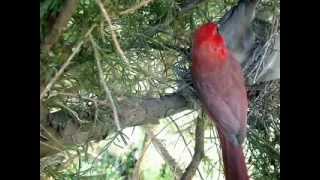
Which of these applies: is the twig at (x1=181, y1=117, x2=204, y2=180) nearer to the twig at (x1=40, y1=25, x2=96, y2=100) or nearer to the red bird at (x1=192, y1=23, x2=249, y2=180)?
the red bird at (x1=192, y1=23, x2=249, y2=180)

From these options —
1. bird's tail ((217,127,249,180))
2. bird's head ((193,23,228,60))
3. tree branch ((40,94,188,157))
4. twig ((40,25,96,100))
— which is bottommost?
bird's tail ((217,127,249,180))

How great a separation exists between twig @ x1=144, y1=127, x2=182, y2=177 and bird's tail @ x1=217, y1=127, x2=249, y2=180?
0.30 feet

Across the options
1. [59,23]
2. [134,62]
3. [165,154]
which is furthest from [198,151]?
[59,23]

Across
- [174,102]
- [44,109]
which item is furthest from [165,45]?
[44,109]

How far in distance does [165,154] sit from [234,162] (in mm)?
146

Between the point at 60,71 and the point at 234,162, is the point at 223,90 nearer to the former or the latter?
the point at 234,162

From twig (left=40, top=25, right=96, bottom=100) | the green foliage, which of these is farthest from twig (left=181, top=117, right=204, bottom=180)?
twig (left=40, top=25, right=96, bottom=100)

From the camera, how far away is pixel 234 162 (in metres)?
0.59

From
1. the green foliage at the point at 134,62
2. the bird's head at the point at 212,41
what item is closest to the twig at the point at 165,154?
the green foliage at the point at 134,62

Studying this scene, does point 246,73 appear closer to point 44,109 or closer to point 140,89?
point 140,89

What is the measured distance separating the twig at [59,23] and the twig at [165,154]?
0.22 meters

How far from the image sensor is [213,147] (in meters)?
0.67

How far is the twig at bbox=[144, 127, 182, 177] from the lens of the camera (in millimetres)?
675

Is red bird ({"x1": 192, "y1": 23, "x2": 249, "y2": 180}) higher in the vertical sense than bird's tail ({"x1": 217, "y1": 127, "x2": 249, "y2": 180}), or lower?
higher
